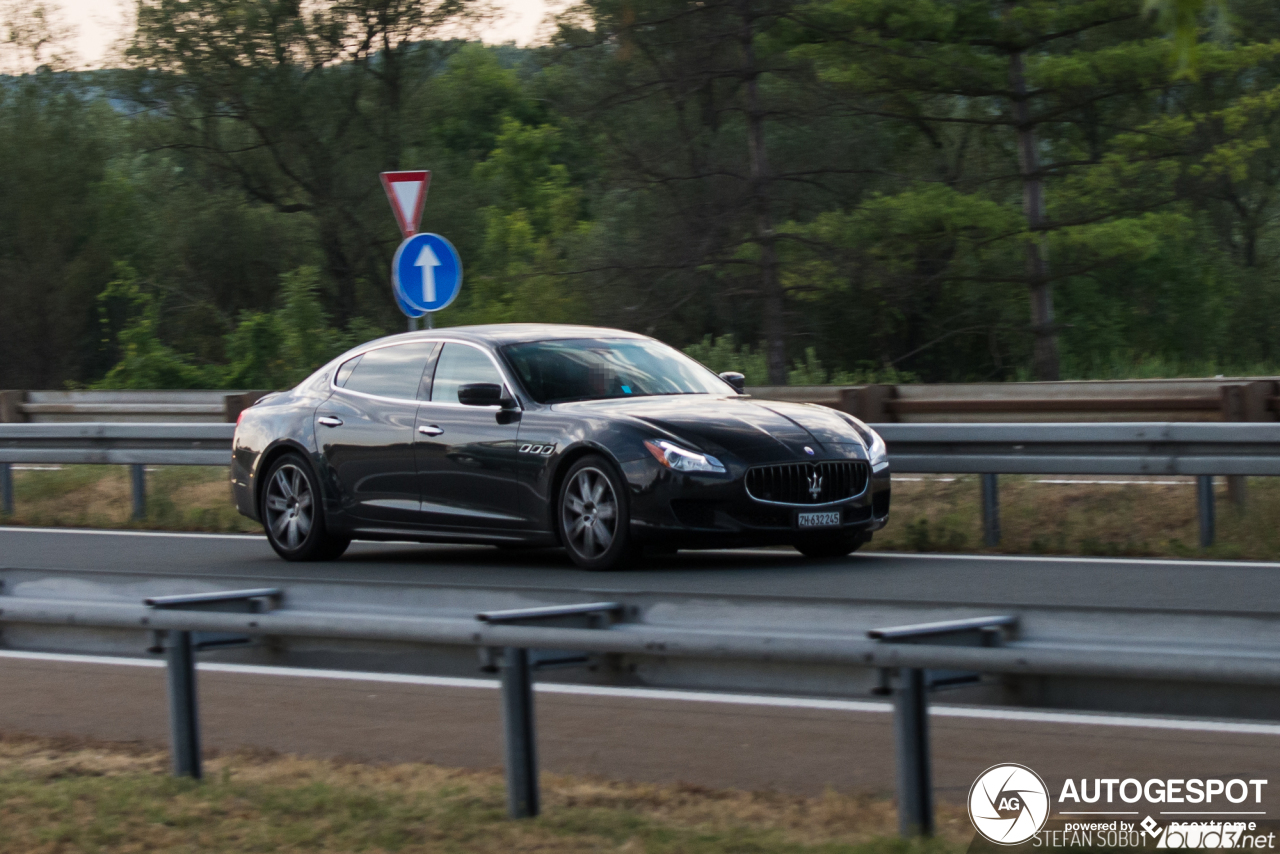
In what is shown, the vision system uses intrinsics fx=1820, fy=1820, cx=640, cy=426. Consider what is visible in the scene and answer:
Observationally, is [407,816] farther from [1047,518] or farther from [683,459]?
[1047,518]

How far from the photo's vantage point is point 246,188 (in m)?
34.3

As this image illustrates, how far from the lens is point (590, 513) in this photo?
1064 cm

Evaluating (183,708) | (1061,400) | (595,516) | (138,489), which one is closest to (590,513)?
(595,516)

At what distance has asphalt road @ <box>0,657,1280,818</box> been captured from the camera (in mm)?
5941

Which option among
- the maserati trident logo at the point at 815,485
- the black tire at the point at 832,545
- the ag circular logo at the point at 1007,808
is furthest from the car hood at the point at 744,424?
the ag circular logo at the point at 1007,808

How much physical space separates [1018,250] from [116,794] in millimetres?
22689

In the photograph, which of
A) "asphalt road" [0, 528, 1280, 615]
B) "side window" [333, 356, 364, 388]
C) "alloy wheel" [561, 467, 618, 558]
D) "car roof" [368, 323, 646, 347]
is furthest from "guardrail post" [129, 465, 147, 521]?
"alloy wheel" [561, 467, 618, 558]

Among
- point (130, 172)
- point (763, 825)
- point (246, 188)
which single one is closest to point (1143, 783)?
point (763, 825)

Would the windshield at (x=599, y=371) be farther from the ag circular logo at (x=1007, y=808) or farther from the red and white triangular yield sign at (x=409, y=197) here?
the ag circular logo at (x=1007, y=808)

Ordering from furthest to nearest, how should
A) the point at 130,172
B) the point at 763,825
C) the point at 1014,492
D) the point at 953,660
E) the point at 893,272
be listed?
the point at 130,172 < the point at 893,272 < the point at 1014,492 < the point at 763,825 < the point at 953,660

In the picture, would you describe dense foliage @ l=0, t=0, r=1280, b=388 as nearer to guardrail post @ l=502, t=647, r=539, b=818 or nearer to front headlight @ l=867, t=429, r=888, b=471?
front headlight @ l=867, t=429, r=888, b=471

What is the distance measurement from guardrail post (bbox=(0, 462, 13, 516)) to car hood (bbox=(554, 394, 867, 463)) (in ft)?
26.1

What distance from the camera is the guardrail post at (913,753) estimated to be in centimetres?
452

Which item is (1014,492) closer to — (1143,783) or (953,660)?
(1143,783)
